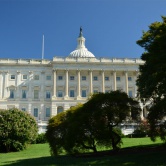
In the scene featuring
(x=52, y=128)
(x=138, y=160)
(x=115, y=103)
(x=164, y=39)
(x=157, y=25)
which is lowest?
(x=138, y=160)

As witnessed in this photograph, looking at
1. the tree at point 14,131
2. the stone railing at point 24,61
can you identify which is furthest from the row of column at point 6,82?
the tree at point 14,131

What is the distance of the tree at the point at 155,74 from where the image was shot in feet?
72.0

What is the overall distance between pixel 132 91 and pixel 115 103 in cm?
4957

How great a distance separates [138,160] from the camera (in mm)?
19156

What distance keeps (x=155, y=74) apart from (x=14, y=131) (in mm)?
22727

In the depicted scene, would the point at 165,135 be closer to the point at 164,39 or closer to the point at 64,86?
the point at 164,39

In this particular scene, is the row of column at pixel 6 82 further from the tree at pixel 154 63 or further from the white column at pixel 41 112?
the tree at pixel 154 63

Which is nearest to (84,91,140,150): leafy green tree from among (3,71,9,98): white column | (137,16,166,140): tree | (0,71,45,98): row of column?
(137,16,166,140): tree

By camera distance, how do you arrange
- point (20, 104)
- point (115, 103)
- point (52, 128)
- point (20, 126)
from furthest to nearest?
point (20, 104), point (20, 126), point (52, 128), point (115, 103)

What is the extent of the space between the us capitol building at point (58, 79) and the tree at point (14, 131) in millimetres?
30311

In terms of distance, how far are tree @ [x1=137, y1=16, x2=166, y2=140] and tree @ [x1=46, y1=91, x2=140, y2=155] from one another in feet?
5.63

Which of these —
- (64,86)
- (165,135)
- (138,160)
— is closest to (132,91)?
(64,86)

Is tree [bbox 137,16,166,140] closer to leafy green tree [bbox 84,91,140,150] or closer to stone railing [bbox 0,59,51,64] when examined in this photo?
leafy green tree [bbox 84,91,140,150]

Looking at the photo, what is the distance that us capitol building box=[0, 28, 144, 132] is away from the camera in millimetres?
70250
